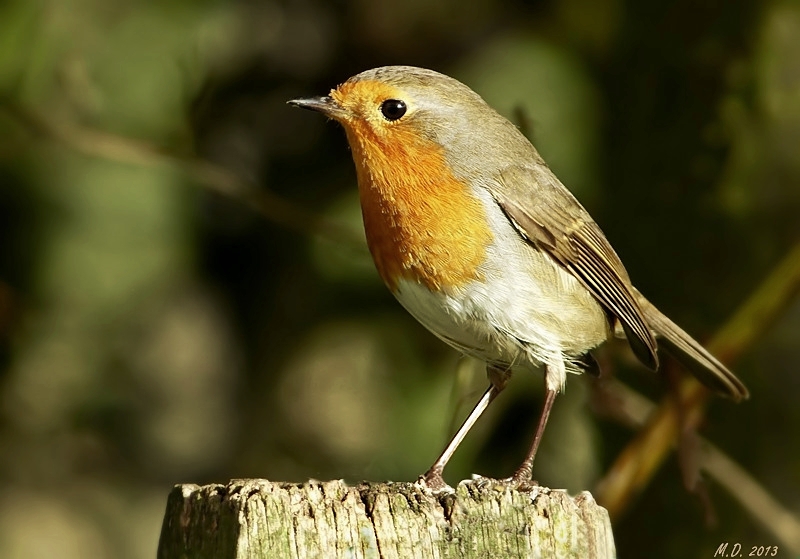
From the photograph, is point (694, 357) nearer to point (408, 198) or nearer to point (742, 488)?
point (742, 488)

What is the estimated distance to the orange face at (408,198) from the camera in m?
3.64

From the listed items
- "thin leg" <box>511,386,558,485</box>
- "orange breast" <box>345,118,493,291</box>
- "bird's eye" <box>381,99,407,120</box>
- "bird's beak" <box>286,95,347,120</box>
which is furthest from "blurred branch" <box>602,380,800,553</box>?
"bird's beak" <box>286,95,347,120</box>

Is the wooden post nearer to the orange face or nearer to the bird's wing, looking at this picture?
the orange face

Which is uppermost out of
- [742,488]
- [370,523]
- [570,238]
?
[570,238]

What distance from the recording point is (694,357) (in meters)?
4.35

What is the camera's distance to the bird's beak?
3.88m

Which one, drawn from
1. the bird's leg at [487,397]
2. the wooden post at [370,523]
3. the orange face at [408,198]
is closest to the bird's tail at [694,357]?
the bird's leg at [487,397]

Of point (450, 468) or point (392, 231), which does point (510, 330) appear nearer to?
point (392, 231)

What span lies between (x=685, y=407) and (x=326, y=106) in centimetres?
177

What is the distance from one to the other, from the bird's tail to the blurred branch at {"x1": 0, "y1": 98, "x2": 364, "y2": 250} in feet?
3.95

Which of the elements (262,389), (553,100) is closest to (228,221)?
(262,389)

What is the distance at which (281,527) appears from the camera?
245 centimetres

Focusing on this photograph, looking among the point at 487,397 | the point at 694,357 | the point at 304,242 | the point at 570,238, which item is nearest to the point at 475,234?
the point at 570,238

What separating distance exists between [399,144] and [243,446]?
2.41 meters
